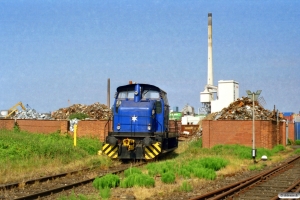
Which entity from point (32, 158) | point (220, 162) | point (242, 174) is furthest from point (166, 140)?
point (32, 158)

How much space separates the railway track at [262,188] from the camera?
33.9ft

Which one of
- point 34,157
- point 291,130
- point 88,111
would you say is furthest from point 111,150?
point 291,130

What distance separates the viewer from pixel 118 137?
1841cm

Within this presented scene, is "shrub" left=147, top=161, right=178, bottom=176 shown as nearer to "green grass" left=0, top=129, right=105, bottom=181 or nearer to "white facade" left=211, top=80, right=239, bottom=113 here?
"green grass" left=0, top=129, right=105, bottom=181

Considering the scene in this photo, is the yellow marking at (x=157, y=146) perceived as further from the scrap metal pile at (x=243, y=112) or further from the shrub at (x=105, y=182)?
the scrap metal pile at (x=243, y=112)

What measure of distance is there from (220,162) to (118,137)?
4685 millimetres

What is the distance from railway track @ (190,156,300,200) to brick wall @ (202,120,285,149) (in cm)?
929

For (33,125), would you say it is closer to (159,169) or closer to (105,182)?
Answer: (159,169)

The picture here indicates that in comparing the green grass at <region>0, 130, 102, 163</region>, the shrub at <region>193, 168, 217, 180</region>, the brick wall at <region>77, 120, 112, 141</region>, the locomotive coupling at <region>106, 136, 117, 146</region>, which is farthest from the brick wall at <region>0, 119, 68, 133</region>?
the shrub at <region>193, 168, 217, 180</region>

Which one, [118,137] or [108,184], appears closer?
[108,184]

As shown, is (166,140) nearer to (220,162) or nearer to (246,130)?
(220,162)

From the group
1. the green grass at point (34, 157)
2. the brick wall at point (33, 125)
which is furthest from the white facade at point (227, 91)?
the green grass at point (34, 157)

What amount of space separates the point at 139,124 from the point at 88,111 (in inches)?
732

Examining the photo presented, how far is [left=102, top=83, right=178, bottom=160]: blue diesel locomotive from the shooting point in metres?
17.9
